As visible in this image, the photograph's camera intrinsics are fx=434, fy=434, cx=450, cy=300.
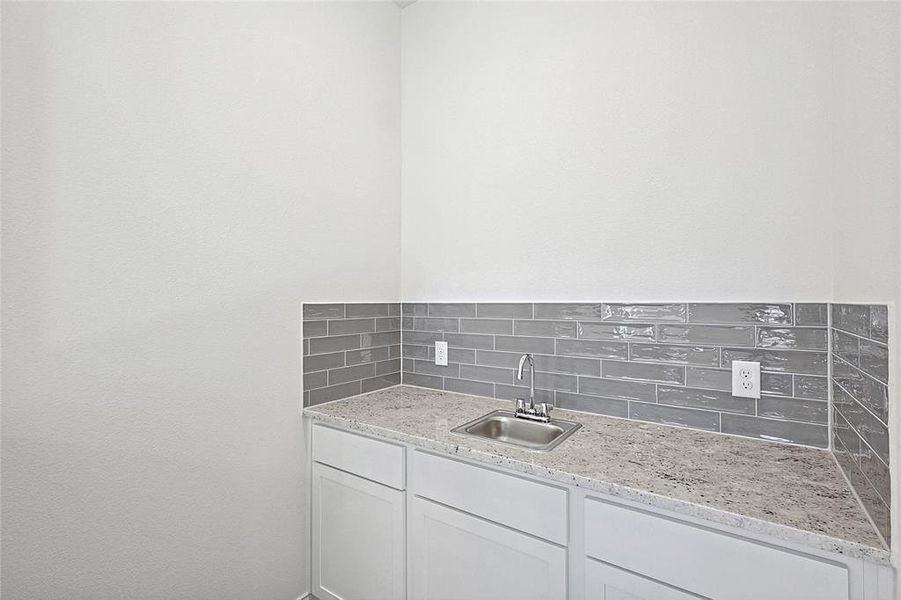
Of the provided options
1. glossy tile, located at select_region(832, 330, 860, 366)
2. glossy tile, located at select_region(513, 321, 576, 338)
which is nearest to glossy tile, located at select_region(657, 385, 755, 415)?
glossy tile, located at select_region(832, 330, 860, 366)

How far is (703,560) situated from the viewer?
1034mm

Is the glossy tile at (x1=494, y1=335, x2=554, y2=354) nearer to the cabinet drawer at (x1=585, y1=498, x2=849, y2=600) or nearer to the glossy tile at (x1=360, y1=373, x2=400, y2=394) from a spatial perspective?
the glossy tile at (x1=360, y1=373, x2=400, y2=394)

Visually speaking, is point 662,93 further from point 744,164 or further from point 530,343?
point 530,343

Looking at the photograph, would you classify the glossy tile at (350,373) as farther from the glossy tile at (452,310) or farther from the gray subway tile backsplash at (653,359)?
the glossy tile at (452,310)

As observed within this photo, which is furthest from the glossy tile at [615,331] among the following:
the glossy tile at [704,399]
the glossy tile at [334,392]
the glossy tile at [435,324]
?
the glossy tile at [334,392]

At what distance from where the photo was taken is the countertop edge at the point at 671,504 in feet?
2.89

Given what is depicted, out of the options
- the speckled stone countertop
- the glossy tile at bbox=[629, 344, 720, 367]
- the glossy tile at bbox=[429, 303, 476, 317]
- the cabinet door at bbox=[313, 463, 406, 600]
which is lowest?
the cabinet door at bbox=[313, 463, 406, 600]

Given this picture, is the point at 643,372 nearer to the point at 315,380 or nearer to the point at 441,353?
the point at 441,353

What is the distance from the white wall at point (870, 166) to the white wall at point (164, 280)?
1.85 metres

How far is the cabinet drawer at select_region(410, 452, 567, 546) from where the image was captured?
4.13 ft

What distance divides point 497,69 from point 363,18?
0.75 meters

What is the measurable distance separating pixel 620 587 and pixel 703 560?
23cm

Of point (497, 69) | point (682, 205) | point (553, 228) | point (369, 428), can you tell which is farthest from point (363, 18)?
point (369, 428)

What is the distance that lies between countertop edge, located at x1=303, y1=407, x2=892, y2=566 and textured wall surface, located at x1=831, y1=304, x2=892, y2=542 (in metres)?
0.07
